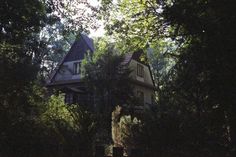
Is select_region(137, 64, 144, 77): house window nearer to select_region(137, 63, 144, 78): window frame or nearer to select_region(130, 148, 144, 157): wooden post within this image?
select_region(137, 63, 144, 78): window frame

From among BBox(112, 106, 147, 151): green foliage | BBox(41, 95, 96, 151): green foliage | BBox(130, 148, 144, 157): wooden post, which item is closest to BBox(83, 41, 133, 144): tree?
BBox(112, 106, 147, 151): green foliage

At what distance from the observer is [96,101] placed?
2727 centimetres

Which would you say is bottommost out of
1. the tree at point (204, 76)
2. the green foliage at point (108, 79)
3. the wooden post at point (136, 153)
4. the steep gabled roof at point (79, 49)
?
the wooden post at point (136, 153)

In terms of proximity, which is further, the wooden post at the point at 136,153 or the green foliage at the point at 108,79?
the green foliage at the point at 108,79

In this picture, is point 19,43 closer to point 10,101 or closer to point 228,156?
point 10,101

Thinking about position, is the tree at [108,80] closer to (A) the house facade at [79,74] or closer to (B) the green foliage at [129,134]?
(A) the house facade at [79,74]

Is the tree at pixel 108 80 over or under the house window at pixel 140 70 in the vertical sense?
under

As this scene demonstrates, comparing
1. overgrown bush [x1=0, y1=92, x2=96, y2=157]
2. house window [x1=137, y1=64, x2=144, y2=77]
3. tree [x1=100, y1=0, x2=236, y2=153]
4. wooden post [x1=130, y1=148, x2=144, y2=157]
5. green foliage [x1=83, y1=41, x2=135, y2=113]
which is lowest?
wooden post [x1=130, y1=148, x2=144, y2=157]

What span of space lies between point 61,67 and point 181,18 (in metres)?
27.5

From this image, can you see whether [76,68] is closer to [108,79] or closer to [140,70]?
[140,70]

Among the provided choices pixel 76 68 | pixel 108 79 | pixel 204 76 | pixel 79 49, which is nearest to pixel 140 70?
pixel 76 68

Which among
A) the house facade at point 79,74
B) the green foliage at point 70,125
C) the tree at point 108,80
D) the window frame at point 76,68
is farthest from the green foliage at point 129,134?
the window frame at point 76,68

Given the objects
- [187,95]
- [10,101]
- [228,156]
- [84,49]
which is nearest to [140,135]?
[187,95]

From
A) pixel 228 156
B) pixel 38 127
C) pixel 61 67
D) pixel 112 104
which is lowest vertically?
pixel 228 156
